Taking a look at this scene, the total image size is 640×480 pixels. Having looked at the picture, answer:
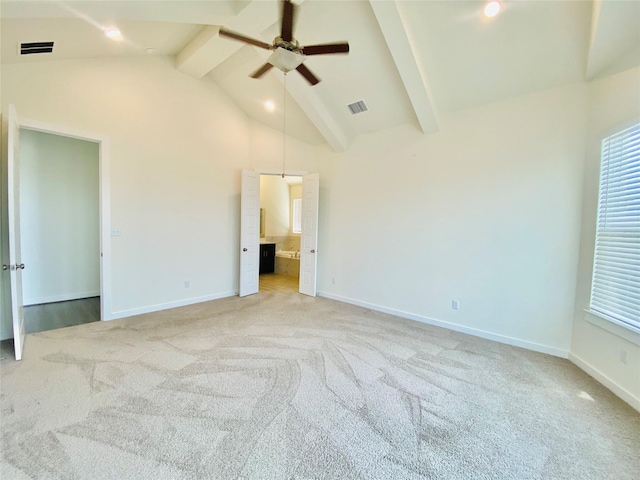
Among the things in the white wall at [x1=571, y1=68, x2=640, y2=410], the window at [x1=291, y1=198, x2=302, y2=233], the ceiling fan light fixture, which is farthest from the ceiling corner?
the window at [x1=291, y1=198, x2=302, y2=233]

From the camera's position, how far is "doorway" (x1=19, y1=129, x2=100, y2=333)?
442 cm

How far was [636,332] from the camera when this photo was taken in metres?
2.31

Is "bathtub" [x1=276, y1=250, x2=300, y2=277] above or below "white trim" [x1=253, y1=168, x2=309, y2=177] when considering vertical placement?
below

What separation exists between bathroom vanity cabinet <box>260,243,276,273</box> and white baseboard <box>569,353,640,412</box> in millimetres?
6734

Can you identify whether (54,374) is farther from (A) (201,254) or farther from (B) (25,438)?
(A) (201,254)

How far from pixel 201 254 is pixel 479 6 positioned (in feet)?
16.7

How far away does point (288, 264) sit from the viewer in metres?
8.02

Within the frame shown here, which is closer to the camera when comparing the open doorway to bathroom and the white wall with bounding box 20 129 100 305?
the white wall with bounding box 20 129 100 305

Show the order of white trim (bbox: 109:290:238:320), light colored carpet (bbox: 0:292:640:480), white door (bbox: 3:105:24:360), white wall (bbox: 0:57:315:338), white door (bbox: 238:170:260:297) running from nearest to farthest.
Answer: light colored carpet (bbox: 0:292:640:480) → white door (bbox: 3:105:24:360) → white wall (bbox: 0:57:315:338) → white trim (bbox: 109:290:238:320) → white door (bbox: 238:170:260:297)

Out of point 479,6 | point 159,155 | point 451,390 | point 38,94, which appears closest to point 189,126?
point 159,155

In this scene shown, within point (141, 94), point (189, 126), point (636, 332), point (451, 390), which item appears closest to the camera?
point (636, 332)

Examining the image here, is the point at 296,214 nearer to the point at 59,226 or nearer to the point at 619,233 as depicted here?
the point at 59,226

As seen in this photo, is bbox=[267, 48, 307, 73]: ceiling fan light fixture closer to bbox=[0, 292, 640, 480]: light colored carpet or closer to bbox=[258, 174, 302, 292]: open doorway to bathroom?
bbox=[0, 292, 640, 480]: light colored carpet

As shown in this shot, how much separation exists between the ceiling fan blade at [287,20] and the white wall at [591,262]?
3.11 meters
